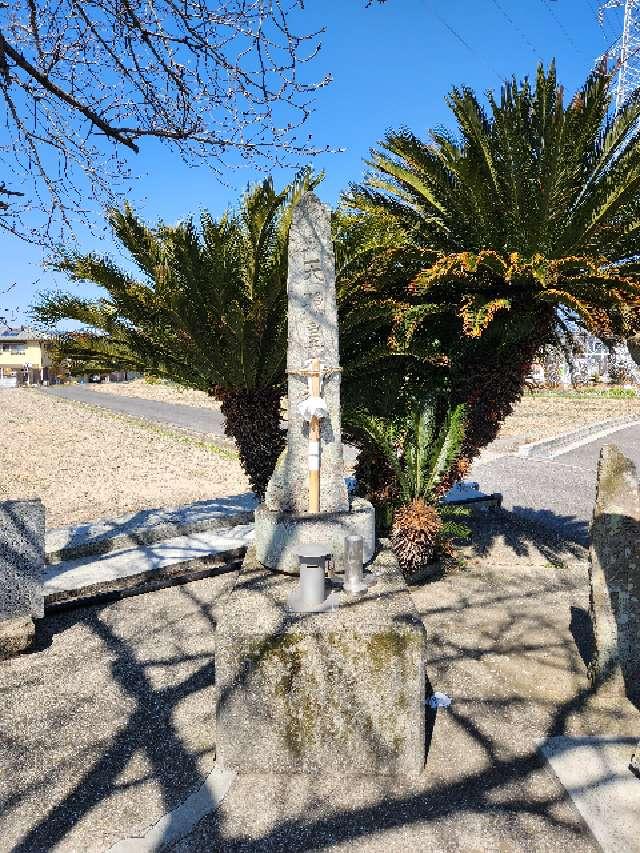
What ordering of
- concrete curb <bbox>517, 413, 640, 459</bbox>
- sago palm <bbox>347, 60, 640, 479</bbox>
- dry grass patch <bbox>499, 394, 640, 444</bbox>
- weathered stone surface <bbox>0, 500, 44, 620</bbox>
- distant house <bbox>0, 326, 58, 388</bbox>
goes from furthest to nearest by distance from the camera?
1. distant house <bbox>0, 326, 58, 388</bbox>
2. dry grass patch <bbox>499, 394, 640, 444</bbox>
3. concrete curb <bbox>517, 413, 640, 459</bbox>
4. sago palm <bbox>347, 60, 640, 479</bbox>
5. weathered stone surface <bbox>0, 500, 44, 620</bbox>

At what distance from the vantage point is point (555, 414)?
22.1 meters

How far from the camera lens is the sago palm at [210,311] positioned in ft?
18.3

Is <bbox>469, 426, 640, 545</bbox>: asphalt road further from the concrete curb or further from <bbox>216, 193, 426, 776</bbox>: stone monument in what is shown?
<bbox>216, 193, 426, 776</bbox>: stone monument

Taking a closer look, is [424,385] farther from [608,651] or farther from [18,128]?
[18,128]

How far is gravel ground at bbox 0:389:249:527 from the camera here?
9.16 meters

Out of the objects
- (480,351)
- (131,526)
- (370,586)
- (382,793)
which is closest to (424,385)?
(480,351)

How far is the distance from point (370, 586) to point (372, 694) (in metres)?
0.74

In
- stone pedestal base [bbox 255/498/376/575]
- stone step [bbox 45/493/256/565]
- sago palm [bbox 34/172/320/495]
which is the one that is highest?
sago palm [bbox 34/172/320/495]

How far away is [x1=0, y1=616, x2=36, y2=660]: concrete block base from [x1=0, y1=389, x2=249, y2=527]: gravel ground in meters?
3.68

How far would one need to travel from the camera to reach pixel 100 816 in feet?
9.34

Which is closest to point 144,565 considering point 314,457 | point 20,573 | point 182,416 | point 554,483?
point 20,573

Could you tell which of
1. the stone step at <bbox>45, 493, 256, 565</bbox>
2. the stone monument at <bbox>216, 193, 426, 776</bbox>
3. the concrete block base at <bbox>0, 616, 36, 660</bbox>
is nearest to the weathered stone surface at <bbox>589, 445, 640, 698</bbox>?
the stone monument at <bbox>216, 193, 426, 776</bbox>

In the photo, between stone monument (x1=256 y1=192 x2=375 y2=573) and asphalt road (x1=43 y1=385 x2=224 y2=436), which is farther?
asphalt road (x1=43 y1=385 x2=224 y2=436)

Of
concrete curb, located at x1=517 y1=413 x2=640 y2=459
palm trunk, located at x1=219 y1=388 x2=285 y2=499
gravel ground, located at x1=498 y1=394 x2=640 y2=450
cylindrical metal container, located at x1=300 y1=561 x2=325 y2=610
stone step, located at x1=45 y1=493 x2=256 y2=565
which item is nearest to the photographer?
cylindrical metal container, located at x1=300 y1=561 x2=325 y2=610
